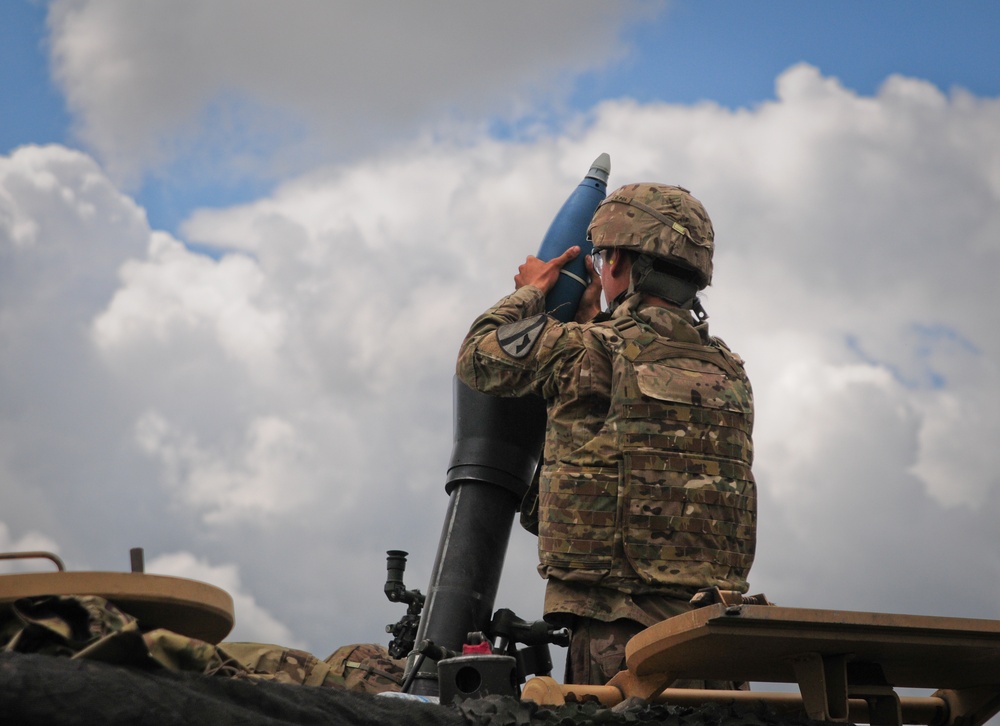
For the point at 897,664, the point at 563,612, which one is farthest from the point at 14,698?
the point at 563,612

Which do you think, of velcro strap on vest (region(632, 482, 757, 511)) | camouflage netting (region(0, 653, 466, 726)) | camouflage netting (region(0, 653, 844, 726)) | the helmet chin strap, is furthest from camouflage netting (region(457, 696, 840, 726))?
the helmet chin strap

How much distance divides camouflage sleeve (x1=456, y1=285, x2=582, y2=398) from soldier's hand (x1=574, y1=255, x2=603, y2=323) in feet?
2.47

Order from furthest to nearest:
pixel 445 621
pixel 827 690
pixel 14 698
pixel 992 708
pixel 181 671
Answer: pixel 445 621 → pixel 992 708 → pixel 827 690 → pixel 181 671 → pixel 14 698

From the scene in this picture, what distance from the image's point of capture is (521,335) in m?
5.77

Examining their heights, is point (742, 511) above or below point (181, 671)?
above

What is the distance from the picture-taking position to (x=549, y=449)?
5598 millimetres

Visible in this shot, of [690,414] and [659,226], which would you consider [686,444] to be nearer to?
[690,414]

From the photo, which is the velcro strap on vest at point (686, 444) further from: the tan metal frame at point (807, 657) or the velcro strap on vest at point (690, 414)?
the tan metal frame at point (807, 657)

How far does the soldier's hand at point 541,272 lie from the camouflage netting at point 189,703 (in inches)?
141

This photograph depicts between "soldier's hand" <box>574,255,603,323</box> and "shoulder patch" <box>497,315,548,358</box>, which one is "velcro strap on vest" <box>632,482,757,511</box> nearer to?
"shoulder patch" <box>497,315,548,358</box>

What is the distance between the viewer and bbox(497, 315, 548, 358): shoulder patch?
5.71m

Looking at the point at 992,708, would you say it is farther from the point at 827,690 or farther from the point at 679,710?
the point at 679,710

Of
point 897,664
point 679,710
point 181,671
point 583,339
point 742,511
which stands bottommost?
point 181,671

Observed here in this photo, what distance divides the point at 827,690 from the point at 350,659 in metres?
3.88
